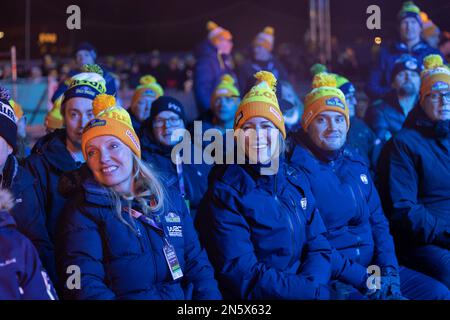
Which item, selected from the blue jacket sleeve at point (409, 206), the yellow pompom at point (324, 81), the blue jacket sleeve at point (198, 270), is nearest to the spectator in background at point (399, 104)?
the blue jacket sleeve at point (409, 206)

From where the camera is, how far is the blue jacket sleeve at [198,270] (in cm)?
258

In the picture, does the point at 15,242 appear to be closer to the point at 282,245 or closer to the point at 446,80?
the point at 282,245

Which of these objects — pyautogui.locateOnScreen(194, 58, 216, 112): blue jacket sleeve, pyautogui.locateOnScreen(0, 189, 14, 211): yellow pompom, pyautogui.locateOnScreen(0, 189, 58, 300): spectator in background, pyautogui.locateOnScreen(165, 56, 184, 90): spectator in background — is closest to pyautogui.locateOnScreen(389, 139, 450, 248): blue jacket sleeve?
pyautogui.locateOnScreen(0, 189, 58, 300): spectator in background

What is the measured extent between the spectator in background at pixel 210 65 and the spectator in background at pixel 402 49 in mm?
1582

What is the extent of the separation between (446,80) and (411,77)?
1224 millimetres

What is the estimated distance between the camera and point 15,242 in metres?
2.20

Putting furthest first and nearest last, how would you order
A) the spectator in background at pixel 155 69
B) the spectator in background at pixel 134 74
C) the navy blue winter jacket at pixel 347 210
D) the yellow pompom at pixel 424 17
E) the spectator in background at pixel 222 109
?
the spectator in background at pixel 155 69 → the spectator in background at pixel 134 74 → the yellow pompom at pixel 424 17 → the spectator in background at pixel 222 109 → the navy blue winter jacket at pixel 347 210

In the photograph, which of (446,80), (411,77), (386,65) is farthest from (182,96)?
(446,80)

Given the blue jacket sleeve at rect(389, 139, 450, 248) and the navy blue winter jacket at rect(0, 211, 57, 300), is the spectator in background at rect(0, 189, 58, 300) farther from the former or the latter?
the blue jacket sleeve at rect(389, 139, 450, 248)

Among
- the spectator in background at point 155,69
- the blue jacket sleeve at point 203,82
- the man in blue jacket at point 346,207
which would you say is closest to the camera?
the man in blue jacket at point 346,207

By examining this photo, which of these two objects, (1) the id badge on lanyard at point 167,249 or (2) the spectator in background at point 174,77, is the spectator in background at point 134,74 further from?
(1) the id badge on lanyard at point 167,249

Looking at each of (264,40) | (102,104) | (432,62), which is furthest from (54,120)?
(264,40)

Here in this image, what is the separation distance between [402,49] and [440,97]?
2.13 m

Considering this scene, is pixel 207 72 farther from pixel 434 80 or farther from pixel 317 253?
pixel 317 253
